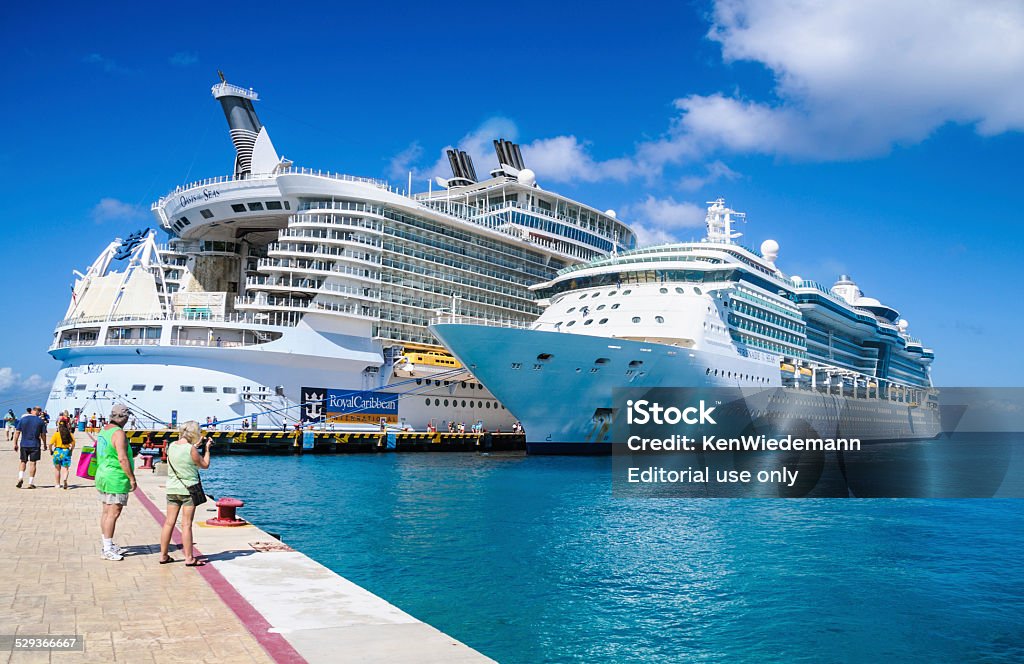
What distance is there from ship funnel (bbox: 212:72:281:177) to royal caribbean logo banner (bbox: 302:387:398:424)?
1882 centimetres

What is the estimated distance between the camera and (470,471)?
3503 cm

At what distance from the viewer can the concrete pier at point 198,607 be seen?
624 cm

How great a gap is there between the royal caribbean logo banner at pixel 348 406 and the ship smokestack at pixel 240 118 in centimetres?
2008

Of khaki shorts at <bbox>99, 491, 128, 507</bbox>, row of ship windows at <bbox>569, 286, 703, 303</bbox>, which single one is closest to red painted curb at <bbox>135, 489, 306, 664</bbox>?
khaki shorts at <bbox>99, 491, 128, 507</bbox>

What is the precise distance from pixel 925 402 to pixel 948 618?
256 feet

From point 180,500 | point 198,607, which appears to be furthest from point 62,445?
point 198,607

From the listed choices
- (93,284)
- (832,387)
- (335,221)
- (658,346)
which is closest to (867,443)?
(832,387)

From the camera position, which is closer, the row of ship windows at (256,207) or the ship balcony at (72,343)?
the ship balcony at (72,343)

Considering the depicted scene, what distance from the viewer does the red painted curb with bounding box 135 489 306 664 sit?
6086 mm

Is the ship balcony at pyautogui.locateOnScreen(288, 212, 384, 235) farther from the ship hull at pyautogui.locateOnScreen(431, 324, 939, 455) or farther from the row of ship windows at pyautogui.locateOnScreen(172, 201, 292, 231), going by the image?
the ship hull at pyautogui.locateOnScreen(431, 324, 939, 455)

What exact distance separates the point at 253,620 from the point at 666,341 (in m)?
34.1

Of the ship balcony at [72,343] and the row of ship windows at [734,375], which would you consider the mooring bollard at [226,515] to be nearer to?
the row of ship windows at [734,375]

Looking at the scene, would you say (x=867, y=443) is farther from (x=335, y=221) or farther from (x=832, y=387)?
(x=335, y=221)

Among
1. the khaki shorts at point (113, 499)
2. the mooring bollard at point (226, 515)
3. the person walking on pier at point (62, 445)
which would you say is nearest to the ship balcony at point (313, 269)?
the person walking on pier at point (62, 445)
